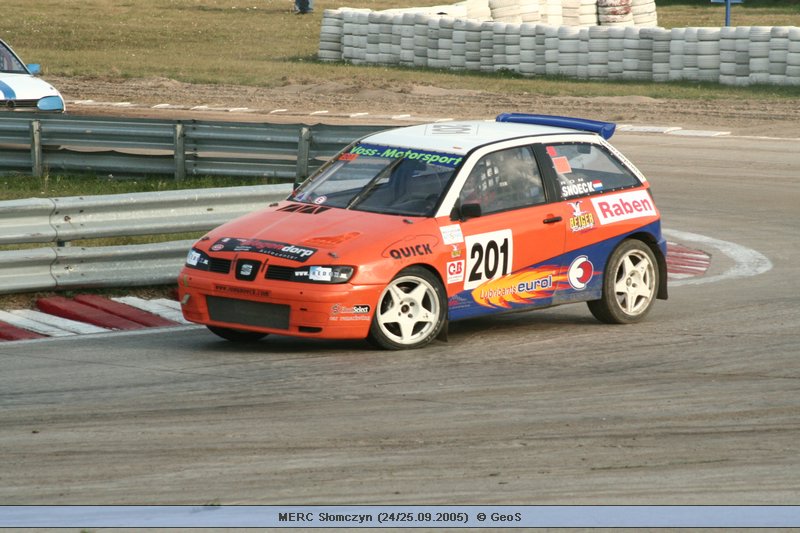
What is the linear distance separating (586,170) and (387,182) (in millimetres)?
1603

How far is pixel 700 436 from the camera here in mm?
7016

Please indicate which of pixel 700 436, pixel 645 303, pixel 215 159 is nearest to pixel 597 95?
pixel 215 159

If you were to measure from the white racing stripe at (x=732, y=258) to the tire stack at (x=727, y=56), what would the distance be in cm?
1508

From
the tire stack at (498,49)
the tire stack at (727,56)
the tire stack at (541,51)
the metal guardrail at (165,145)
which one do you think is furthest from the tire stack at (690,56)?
the metal guardrail at (165,145)

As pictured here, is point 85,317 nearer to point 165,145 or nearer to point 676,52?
point 165,145

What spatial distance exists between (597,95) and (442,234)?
20.0 meters

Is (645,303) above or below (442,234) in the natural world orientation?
below

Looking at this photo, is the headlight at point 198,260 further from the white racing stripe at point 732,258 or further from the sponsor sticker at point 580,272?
the white racing stripe at point 732,258

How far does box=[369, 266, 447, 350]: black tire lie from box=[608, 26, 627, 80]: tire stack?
22658 mm

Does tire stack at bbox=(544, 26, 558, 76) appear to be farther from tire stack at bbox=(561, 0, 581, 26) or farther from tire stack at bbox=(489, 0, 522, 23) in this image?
tire stack at bbox=(561, 0, 581, 26)

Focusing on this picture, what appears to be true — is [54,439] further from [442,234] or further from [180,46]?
[180,46]

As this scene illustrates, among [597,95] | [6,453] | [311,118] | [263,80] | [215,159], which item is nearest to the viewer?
[6,453]

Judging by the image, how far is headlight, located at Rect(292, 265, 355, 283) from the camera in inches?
346

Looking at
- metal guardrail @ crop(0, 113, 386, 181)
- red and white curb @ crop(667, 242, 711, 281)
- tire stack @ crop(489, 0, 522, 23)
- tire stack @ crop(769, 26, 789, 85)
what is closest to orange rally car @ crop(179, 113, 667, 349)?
red and white curb @ crop(667, 242, 711, 281)
